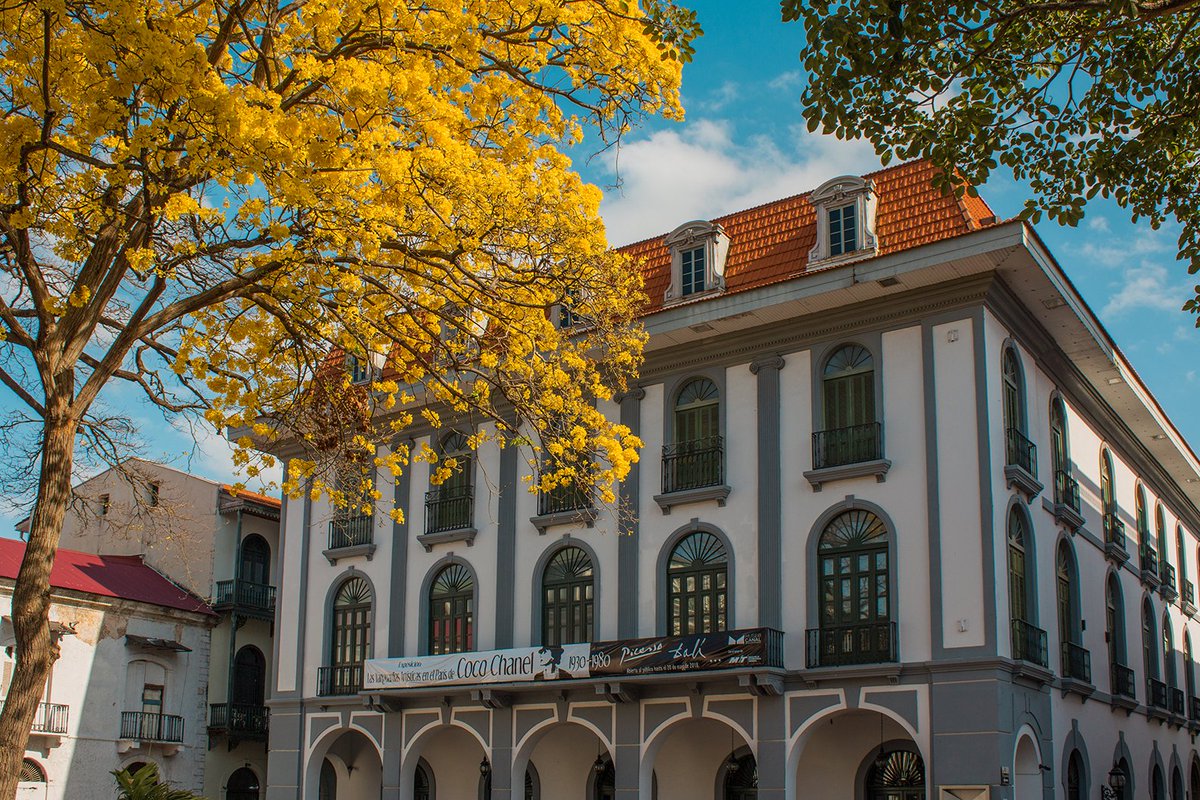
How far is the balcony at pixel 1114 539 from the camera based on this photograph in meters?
A: 28.0

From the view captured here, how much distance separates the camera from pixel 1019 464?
2281 centimetres

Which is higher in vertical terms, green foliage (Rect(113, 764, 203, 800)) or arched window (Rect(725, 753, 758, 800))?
green foliage (Rect(113, 764, 203, 800))

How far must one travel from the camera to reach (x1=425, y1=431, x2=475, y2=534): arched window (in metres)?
28.4

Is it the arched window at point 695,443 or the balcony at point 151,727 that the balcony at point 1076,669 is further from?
the balcony at point 151,727

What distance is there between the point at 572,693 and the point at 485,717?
7.71ft

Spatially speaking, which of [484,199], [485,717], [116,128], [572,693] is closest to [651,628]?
[572,693]

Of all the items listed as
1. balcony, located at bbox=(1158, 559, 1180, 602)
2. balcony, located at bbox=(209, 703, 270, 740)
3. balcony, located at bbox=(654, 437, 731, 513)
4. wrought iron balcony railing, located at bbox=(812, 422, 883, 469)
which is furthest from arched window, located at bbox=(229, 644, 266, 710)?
balcony, located at bbox=(1158, 559, 1180, 602)

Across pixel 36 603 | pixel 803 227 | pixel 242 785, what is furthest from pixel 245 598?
pixel 36 603

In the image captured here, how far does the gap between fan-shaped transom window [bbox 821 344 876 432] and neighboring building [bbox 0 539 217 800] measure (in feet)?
59.8

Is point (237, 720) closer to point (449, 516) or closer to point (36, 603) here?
point (449, 516)

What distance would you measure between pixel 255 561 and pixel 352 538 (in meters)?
7.78

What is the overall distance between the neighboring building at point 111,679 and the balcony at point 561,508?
11755mm

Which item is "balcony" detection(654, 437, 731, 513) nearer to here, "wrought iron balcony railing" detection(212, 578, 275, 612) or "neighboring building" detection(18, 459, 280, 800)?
"neighboring building" detection(18, 459, 280, 800)

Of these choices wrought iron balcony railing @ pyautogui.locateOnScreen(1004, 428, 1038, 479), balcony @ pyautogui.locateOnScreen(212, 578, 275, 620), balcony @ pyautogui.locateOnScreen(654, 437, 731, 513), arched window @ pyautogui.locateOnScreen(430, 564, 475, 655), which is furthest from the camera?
balcony @ pyautogui.locateOnScreen(212, 578, 275, 620)
